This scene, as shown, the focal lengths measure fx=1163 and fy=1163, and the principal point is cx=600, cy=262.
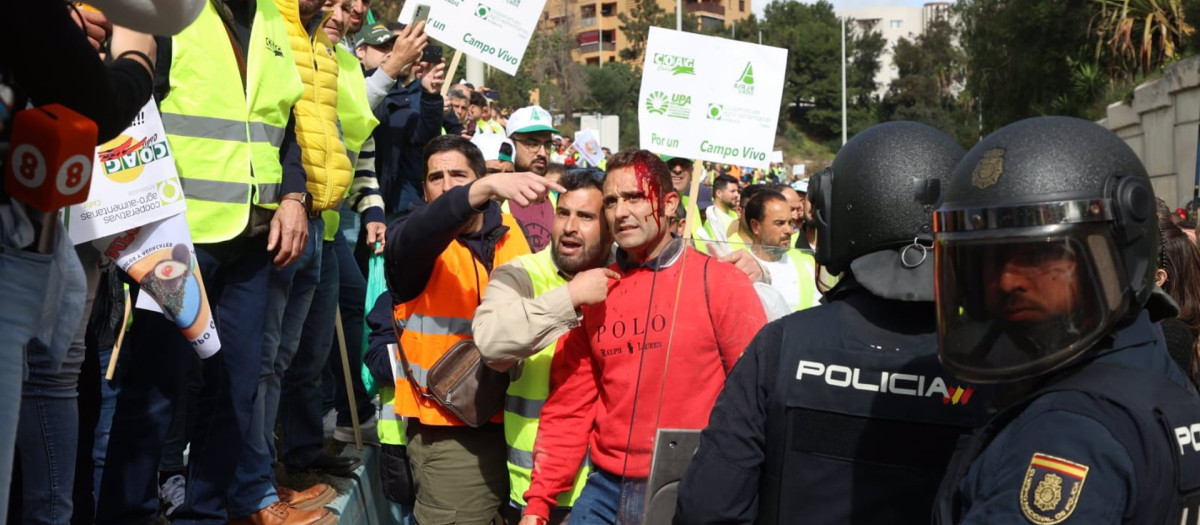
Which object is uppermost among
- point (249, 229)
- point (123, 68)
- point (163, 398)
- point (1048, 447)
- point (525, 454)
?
point (123, 68)

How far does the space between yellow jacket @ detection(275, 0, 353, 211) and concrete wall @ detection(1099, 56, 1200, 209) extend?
17.6 m

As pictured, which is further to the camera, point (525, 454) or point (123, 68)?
point (525, 454)

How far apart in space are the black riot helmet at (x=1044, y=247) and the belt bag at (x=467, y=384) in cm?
286

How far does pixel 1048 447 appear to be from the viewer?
5.44ft

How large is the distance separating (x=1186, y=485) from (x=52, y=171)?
1.87 m

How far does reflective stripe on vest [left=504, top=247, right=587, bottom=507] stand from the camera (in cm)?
443

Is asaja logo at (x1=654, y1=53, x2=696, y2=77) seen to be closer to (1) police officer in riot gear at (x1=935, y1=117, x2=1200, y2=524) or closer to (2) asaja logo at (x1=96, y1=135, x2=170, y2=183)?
(2) asaja logo at (x1=96, y1=135, x2=170, y2=183)

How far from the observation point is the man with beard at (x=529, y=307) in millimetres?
4160

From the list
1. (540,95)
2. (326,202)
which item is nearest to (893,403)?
(326,202)

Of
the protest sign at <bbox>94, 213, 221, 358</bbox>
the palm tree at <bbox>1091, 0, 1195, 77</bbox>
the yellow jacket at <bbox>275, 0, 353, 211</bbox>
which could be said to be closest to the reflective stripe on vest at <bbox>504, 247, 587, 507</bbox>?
the yellow jacket at <bbox>275, 0, 353, 211</bbox>

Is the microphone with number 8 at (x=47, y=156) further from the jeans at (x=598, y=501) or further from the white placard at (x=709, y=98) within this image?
the white placard at (x=709, y=98)

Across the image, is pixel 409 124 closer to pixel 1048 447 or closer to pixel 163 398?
pixel 163 398

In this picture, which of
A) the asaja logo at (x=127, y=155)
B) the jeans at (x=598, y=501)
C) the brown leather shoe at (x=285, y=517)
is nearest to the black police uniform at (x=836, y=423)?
the jeans at (x=598, y=501)

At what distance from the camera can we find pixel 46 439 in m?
3.02
